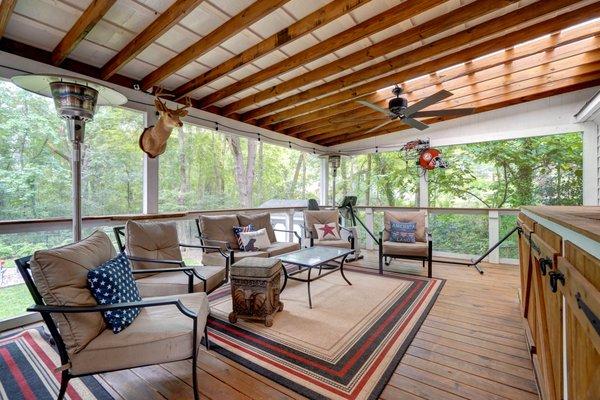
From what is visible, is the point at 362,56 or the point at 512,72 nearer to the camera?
the point at 362,56

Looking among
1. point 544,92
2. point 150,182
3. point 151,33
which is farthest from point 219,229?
point 544,92

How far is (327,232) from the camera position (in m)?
4.80

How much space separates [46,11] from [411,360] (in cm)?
419

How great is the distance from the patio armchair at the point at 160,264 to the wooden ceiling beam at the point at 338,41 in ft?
7.24

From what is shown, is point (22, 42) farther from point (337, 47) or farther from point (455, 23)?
point (455, 23)

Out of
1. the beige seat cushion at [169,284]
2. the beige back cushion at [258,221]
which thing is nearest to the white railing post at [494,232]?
the beige back cushion at [258,221]

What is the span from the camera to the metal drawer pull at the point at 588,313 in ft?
2.23

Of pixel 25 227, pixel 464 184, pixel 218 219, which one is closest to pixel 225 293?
pixel 218 219

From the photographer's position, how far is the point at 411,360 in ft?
6.81

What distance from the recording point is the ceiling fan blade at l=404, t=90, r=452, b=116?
3070 millimetres

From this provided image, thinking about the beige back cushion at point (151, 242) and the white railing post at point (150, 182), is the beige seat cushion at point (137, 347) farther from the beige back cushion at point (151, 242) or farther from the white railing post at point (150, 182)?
the white railing post at point (150, 182)

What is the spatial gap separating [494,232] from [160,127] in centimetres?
554

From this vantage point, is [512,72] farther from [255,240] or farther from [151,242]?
[151,242]

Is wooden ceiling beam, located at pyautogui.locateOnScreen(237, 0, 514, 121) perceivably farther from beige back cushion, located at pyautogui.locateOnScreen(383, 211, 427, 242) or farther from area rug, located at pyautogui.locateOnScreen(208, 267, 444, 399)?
area rug, located at pyautogui.locateOnScreen(208, 267, 444, 399)
